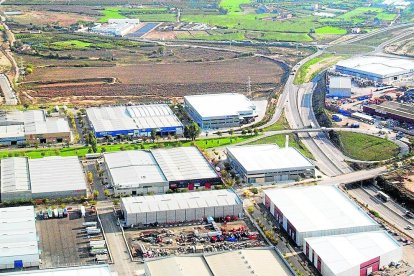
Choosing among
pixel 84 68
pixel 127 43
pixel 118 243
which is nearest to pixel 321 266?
pixel 118 243

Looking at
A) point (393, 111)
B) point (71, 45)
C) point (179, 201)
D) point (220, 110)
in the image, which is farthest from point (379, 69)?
point (179, 201)

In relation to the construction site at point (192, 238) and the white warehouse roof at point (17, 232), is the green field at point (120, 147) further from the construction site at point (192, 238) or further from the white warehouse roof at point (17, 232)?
the construction site at point (192, 238)

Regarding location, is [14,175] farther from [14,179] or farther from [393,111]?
[393,111]

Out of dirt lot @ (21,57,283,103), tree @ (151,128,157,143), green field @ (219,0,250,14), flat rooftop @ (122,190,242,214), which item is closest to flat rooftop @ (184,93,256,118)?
tree @ (151,128,157,143)

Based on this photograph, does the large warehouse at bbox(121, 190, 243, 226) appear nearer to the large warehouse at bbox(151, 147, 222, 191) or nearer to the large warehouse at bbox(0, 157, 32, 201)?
the large warehouse at bbox(151, 147, 222, 191)

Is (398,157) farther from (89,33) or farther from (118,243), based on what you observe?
(89,33)

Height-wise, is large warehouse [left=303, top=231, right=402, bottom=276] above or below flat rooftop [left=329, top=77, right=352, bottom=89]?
below
